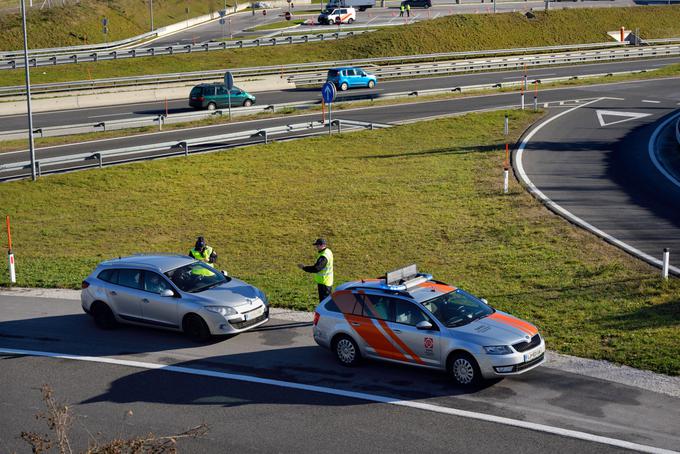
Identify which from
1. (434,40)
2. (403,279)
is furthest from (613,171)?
(434,40)

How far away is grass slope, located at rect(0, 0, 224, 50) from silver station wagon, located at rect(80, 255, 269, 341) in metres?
63.9

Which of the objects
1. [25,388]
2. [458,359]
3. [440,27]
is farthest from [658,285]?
[440,27]

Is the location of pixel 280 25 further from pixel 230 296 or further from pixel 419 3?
pixel 230 296

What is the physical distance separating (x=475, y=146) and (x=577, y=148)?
13.3 ft

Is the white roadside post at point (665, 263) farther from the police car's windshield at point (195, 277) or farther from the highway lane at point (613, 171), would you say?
the police car's windshield at point (195, 277)

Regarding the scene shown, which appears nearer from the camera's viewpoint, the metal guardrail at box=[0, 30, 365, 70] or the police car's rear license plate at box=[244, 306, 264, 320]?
the police car's rear license plate at box=[244, 306, 264, 320]

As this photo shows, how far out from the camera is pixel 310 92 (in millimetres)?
57688

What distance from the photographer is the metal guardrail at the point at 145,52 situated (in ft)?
209

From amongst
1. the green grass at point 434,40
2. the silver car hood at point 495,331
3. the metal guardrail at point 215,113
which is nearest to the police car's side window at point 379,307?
the silver car hood at point 495,331

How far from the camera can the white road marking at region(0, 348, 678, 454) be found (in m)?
11.4

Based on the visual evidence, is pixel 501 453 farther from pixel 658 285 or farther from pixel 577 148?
pixel 577 148

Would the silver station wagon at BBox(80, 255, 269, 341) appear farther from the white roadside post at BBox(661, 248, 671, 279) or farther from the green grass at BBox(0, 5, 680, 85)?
the green grass at BBox(0, 5, 680, 85)

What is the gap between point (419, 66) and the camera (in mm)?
65562

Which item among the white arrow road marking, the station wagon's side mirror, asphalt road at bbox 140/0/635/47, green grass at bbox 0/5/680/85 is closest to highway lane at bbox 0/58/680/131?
green grass at bbox 0/5/680/85
